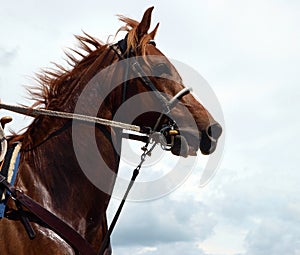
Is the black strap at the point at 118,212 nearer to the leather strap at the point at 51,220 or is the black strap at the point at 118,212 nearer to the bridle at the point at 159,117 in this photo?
the bridle at the point at 159,117

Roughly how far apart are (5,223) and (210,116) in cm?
337

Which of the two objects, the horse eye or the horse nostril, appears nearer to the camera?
the horse nostril

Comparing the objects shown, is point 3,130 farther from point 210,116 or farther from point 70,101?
point 210,116

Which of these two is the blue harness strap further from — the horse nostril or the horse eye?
the horse nostril

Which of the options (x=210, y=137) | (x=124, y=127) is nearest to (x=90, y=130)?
(x=124, y=127)

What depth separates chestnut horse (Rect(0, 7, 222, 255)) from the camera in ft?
29.7

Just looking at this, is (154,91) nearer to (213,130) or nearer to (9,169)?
(213,130)

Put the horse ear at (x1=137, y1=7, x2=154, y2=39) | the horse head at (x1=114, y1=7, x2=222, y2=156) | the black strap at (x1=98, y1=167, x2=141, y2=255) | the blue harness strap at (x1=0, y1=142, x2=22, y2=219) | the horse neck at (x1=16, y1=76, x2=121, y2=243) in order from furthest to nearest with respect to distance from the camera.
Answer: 1. the horse ear at (x1=137, y1=7, x2=154, y2=39)
2. the horse head at (x1=114, y1=7, x2=222, y2=156)
3. the black strap at (x1=98, y1=167, x2=141, y2=255)
4. the horse neck at (x1=16, y1=76, x2=121, y2=243)
5. the blue harness strap at (x1=0, y1=142, x2=22, y2=219)

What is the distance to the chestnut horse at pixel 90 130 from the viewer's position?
9039mm

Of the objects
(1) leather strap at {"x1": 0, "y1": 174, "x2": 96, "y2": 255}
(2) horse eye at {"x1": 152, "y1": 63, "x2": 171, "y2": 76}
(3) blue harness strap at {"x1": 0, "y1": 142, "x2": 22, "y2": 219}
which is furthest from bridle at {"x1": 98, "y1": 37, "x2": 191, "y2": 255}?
(3) blue harness strap at {"x1": 0, "y1": 142, "x2": 22, "y2": 219}

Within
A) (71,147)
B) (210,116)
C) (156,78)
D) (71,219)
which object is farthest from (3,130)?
(210,116)

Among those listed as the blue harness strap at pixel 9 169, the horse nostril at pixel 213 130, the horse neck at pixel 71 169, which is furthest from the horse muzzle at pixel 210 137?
the blue harness strap at pixel 9 169

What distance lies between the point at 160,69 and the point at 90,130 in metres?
1.42

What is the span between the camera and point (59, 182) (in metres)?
9.09
